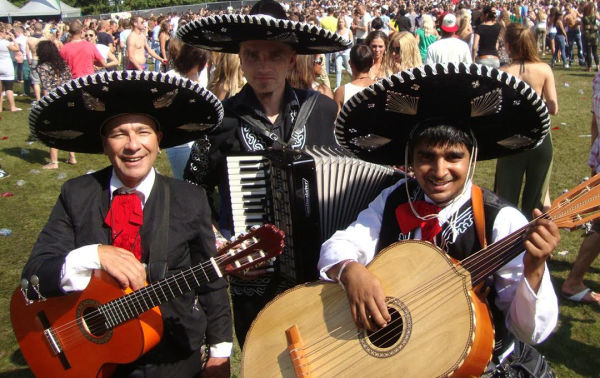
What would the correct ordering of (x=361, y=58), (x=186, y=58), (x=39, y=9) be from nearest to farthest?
1. (x=186, y=58)
2. (x=361, y=58)
3. (x=39, y=9)

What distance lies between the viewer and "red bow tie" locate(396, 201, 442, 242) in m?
2.28

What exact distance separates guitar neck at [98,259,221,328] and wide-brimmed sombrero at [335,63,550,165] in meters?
0.86

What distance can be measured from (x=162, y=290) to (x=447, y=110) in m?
1.41

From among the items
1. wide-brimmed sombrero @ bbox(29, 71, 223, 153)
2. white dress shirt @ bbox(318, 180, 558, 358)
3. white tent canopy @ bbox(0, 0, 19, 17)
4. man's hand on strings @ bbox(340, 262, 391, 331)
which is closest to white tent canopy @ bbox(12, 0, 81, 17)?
white tent canopy @ bbox(0, 0, 19, 17)

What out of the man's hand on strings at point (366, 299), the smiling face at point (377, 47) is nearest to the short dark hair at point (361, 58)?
the smiling face at point (377, 47)

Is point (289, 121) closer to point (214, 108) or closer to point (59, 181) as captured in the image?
point (214, 108)

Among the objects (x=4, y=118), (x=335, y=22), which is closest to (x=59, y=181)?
(x=4, y=118)

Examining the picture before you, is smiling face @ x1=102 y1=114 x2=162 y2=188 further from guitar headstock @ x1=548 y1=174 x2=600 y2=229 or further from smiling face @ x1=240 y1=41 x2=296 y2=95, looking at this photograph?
guitar headstock @ x1=548 y1=174 x2=600 y2=229

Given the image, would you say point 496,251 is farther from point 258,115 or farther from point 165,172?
point 165,172

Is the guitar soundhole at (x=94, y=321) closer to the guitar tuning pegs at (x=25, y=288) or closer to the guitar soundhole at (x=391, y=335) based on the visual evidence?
the guitar tuning pegs at (x=25, y=288)

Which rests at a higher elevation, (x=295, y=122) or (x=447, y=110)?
(x=447, y=110)

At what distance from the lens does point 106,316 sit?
2.45m

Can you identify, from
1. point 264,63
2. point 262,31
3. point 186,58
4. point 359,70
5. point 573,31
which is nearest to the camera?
point 262,31

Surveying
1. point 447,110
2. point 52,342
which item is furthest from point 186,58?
point 447,110
